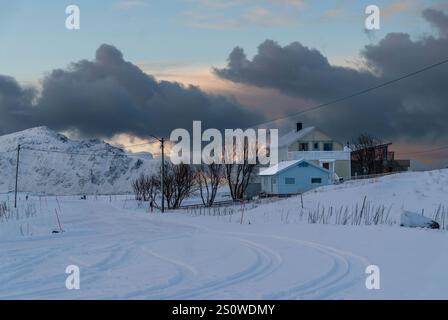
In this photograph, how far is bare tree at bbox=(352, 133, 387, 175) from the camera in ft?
259

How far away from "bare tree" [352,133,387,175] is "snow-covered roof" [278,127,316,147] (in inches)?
531

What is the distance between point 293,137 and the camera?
7044 centimetres

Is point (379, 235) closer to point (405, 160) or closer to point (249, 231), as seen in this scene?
point (249, 231)

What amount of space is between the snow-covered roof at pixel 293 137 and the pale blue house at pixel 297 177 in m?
8.88

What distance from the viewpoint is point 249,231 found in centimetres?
2408

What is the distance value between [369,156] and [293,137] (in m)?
17.1

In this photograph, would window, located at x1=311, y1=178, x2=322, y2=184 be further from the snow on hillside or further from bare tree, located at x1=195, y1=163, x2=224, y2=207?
the snow on hillside

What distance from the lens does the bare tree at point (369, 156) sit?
7906 cm

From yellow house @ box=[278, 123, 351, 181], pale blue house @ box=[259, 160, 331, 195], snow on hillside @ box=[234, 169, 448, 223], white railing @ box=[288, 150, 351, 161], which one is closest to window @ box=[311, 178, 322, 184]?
pale blue house @ box=[259, 160, 331, 195]

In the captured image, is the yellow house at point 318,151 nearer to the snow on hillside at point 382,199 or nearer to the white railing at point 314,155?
the white railing at point 314,155

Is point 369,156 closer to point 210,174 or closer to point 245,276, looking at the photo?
point 210,174

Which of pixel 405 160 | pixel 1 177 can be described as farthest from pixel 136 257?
pixel 1 177

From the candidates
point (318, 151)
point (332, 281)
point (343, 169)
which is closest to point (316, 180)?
point (318, 151)

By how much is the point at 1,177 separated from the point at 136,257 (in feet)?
586
